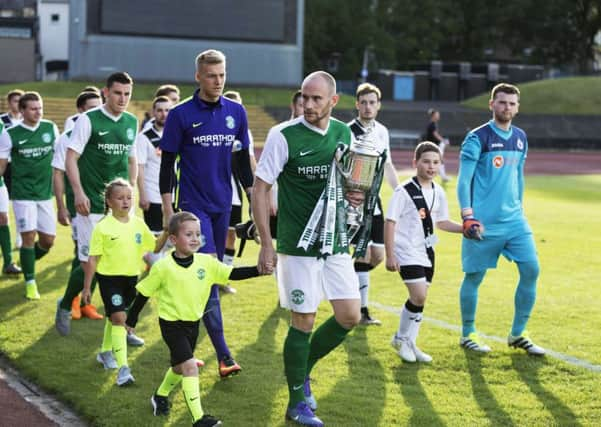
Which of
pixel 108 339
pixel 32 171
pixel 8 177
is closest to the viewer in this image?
pixel 108 339

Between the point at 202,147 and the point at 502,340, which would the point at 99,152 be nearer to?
the point at 202,147

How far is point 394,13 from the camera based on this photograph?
77.1m

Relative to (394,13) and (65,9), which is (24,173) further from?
(65,9)

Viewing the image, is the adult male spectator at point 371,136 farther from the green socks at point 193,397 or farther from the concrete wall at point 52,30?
the concrete wall at point 52,30

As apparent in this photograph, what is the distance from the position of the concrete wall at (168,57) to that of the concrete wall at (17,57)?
17512 mm

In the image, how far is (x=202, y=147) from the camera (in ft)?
23.8

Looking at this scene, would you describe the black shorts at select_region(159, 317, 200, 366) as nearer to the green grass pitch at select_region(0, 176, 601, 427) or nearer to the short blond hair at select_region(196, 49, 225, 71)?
the green grass pitch at select_region(0, 176, 601, 427)

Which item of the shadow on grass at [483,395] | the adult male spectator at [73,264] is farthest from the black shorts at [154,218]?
the shadow on grass at [483,395]

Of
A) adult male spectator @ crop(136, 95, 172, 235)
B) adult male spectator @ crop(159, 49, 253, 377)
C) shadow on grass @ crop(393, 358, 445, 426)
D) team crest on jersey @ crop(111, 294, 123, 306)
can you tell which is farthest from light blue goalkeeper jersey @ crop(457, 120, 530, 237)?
adult male spectator @ crop(136, 95, 172, 235)

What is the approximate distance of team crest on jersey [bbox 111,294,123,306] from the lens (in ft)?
24.9

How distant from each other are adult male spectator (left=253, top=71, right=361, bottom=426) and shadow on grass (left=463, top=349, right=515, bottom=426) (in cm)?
112

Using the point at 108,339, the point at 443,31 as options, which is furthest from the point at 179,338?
the point at 443,31

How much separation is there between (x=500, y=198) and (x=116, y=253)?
314 cm

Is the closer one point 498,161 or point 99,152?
point 498,161
